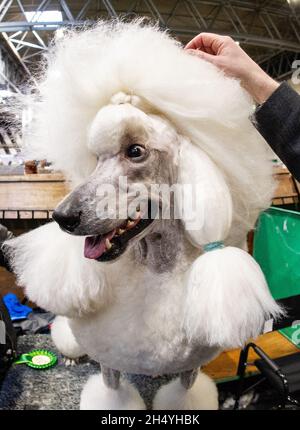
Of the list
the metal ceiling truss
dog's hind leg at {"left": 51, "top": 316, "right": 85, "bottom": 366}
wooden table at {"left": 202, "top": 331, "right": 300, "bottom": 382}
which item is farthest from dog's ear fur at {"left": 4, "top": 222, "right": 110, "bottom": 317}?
the metal ceiling truss

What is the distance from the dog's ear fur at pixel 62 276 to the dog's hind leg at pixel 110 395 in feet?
0.91

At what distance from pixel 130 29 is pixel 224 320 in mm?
443

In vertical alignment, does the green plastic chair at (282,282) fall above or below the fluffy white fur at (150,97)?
below

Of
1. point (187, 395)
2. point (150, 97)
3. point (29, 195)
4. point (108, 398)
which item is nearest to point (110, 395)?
point (108, 398)

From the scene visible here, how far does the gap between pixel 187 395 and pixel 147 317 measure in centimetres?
37

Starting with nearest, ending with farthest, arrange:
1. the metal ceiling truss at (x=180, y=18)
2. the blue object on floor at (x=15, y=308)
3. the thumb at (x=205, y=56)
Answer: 1. the thumb at (x=205, y=56)
2. the blue object on floor at (x=15, y=308)
3. the metal ceiling truss at (x=180, y=18)

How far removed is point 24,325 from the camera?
126 cm

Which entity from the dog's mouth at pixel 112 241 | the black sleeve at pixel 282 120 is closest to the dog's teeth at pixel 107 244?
the dog's mouth at pixel 112 241

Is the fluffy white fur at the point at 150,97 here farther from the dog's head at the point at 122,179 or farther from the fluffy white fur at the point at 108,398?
the fluffy white fur at the point at 108,398

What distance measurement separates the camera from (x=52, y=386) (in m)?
0.98

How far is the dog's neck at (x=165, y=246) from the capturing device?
0.52 metres

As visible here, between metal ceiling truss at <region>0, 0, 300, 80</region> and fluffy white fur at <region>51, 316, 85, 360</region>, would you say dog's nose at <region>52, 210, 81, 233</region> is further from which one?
metal ceiling truss at <region>0, 0, 300, 80</region>

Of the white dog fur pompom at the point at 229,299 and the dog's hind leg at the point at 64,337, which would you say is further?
the dog's hind leg at the point at 64,337
